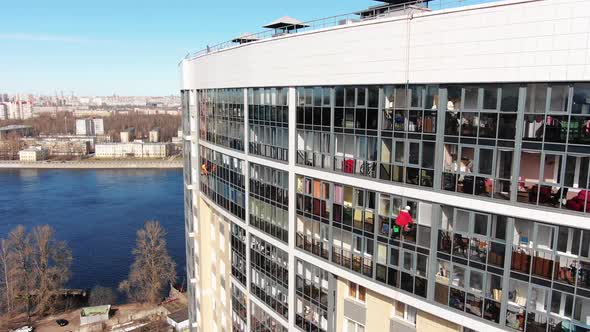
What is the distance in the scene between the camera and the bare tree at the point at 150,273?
34531 millimetres

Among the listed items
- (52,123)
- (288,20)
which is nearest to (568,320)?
(288,20)

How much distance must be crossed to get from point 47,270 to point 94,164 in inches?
2313

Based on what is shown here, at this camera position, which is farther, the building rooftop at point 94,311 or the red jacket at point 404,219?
the building rooftop at point 94,311

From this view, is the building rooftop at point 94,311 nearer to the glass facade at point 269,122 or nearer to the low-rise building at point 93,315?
the low-rise building at point 93,315

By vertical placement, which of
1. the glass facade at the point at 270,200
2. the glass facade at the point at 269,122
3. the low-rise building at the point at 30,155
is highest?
the glass facade at the point at 269,122

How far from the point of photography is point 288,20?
1070 cm

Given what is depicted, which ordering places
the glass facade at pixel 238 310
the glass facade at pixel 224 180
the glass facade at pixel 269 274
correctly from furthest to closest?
1. the glass facade at pixel 238 310
2. the glass facade at pixel 224 180
3. the glass facade at pixel 269 274

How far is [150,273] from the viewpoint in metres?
35.2

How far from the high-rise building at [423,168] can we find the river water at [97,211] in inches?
1288

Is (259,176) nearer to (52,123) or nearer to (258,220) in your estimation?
(258,220)

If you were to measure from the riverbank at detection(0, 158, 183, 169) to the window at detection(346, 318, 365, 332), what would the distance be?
270 feet

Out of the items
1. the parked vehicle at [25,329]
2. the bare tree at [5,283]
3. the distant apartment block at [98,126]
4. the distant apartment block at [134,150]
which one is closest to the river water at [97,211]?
the bare tree at [5,283]

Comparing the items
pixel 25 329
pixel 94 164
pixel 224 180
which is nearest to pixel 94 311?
pixel 25 329

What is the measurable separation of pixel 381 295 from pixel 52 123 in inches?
6342
